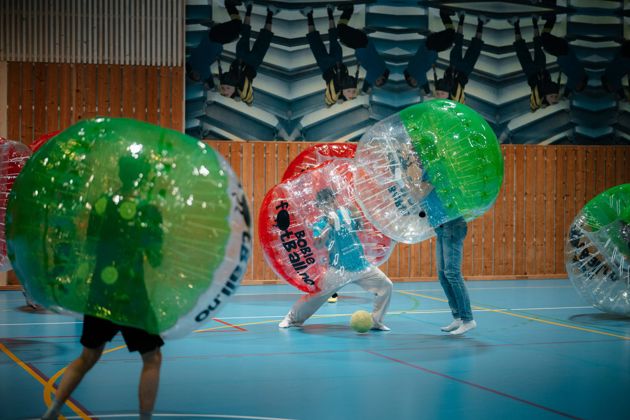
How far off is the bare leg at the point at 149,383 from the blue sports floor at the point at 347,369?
23.9 inches

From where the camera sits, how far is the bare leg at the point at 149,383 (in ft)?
13.7

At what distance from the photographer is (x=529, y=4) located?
1617 cm

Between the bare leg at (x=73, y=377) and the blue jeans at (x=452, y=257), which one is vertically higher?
the blue jeans at (x=452, y=257)

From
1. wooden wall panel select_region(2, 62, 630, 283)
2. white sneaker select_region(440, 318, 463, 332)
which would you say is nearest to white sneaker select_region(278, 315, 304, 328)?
white sneaker select_region(440, 318, 463, 332)

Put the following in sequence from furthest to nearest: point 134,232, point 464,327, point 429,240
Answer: point 429,240
point 464,327
point 134,232

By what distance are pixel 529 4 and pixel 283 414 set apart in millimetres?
13388

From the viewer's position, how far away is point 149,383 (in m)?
4.19

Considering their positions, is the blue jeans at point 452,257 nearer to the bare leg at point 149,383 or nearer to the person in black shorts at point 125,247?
the bare leg at point 149,383

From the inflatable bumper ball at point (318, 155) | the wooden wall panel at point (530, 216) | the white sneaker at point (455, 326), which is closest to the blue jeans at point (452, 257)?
the white sneaker at point (455, 326)

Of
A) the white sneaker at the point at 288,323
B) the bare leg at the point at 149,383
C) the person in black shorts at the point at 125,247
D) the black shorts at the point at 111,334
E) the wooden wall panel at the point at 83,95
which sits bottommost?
the white sneaker at the point at 288,323

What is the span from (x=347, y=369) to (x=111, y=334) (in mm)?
2528

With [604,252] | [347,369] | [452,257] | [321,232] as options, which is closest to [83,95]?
[321,232]

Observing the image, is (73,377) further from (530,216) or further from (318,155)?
(530,216)

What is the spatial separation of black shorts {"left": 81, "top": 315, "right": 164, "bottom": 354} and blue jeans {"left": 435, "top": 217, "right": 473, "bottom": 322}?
4.11 meters
